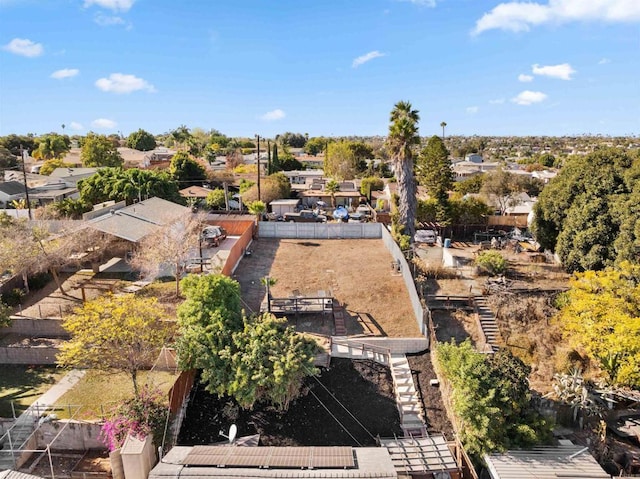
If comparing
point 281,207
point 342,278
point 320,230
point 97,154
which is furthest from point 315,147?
point 342,278

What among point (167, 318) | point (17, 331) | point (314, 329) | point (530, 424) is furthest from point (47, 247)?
point (530, 424)

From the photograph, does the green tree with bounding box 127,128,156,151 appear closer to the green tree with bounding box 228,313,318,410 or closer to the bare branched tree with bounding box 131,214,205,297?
the bare branched tree with bounding box 131,214,205,297

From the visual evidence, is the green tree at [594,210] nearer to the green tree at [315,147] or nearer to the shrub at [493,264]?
the shrub at [493,264]

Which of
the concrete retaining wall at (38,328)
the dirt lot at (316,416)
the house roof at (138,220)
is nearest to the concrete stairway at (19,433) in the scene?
the concrete retaining wall at (38,328)

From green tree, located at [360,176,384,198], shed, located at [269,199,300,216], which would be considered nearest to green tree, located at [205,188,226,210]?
shed, located at [269,199,300,216]

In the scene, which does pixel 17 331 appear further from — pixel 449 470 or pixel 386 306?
pixel 449 470

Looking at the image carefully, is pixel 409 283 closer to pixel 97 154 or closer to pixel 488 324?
pixel 488 324
